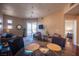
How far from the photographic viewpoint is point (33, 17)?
82.4 inches

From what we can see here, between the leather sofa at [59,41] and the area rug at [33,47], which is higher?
the leather sofa at [59,41]

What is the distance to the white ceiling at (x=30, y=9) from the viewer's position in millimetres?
1887

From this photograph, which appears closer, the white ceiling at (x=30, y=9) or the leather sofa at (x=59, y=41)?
the white ceiling at (x=30, y=9)

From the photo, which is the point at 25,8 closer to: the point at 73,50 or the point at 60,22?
Result: the point at 60,22

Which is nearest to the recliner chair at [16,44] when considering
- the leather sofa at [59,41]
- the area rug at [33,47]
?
the area rug at [33,47]

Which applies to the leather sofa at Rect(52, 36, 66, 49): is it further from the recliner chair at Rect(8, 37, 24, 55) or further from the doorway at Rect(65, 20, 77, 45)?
the recliner chair at Rect(8, 37, 24, 55)

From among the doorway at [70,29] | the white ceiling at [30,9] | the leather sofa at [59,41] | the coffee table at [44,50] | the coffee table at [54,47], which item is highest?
the white ceiling at [30,9]

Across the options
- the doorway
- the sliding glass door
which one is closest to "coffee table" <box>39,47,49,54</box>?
the sliding glass door

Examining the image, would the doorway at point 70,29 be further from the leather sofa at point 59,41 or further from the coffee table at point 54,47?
the coffee table at point 54,47

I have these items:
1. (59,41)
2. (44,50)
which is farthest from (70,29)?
(44,50)

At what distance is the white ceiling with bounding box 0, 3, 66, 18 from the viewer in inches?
74.3

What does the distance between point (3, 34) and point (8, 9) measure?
46 cm

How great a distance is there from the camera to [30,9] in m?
1.98

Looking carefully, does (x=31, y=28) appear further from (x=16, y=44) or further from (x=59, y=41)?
(x=59, y=41)
